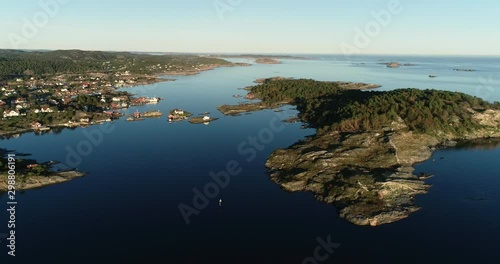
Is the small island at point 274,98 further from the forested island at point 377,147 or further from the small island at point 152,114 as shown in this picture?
the forested island at point 377,147

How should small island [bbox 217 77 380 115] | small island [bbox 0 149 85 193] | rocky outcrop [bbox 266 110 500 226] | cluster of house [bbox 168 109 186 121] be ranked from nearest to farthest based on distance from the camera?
rocky outcrop [bbox 266 110 500 226] < small island [bbox 0 149 85 193] < cluster of house [bbox 168 109 186 121] < small island [bbox 217 77 380 115]

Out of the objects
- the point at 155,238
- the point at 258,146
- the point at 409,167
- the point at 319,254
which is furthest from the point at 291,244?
the point at 258,146

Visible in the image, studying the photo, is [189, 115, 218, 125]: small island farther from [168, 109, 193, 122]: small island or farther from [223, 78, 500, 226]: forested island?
[223, 78, 500, 226]: forested island

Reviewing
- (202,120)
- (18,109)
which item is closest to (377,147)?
(202,120)

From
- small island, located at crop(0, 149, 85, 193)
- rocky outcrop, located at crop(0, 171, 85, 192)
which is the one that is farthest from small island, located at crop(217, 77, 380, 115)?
rocky outcrop, located at crop(0, 171, 85, 192)

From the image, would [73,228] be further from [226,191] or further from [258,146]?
[258,146]

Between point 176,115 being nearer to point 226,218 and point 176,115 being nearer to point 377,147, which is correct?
point 377,147
